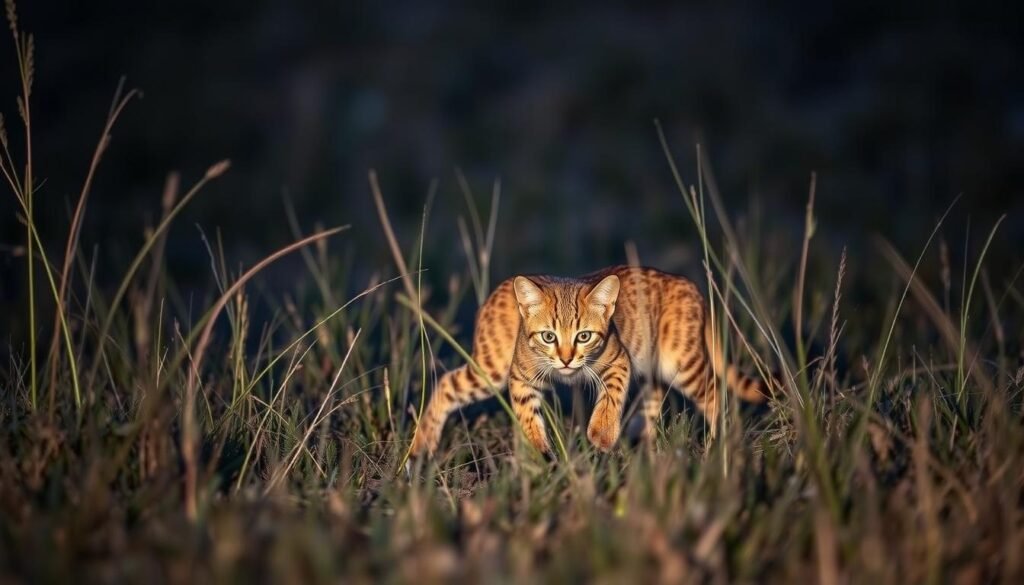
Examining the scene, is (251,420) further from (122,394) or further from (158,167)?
(158,167)

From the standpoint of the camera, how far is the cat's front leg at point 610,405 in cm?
460

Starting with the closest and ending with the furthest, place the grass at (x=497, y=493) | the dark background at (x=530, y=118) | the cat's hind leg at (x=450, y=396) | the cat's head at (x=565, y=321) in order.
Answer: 1. the grass at (x=497, y=493)
2. the cat's head at (x=565, y=321)
3. the cat's hind leg at (x=450, y=396)
4. the dark background at (x=530, y=118)

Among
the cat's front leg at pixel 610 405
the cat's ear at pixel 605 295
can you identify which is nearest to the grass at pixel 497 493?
the cat's front leg at pixel 610 405

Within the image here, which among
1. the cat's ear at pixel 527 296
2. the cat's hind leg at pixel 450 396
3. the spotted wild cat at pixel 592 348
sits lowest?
the cat's hind leg at pixel 450 396

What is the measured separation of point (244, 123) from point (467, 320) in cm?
694

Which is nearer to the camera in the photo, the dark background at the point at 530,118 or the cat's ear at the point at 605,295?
the cat's ear at the point at 605,295

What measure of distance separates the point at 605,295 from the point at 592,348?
0.25 m

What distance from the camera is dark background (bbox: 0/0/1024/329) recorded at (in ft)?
32.8

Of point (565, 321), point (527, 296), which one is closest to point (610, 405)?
point (565, 321)

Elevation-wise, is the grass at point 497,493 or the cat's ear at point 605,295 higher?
the cat's ear at point 605,295

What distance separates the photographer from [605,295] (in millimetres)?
4875

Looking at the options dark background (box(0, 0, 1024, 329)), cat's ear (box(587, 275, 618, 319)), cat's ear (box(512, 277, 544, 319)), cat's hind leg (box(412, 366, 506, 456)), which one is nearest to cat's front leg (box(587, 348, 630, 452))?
cat's ear (box(587, 275, 618, 319))

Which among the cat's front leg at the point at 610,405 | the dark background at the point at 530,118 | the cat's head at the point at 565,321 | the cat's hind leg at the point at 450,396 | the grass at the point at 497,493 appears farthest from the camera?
the dark background at the point at 530,118

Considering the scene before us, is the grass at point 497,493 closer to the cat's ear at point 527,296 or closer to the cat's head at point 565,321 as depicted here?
the cat's head at point 565,321
